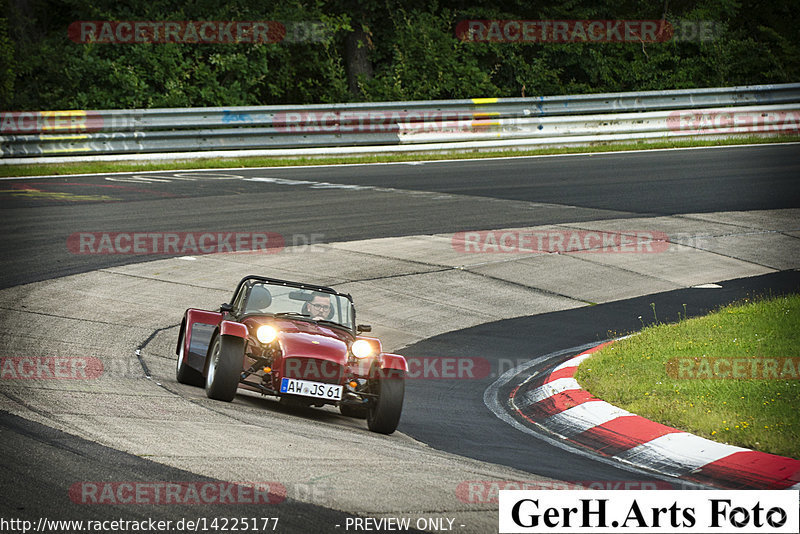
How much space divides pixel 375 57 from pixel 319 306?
22598 millimetres

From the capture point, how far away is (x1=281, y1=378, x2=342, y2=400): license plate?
8.05 metres

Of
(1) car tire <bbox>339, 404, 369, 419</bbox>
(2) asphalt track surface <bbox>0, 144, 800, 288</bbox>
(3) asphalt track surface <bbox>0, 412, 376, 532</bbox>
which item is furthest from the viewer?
(2) asphalt track surface <bbox>0, 144, 800, 288</bbox>

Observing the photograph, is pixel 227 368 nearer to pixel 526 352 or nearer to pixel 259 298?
pixel 259 298

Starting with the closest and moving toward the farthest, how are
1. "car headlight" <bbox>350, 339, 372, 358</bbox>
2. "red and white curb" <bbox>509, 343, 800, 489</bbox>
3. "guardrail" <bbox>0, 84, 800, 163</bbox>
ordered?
→ "red and white curb" <bbox>509, 343, 800, 489</bbox>
"car headlight" <bbox>350, 339, 372, 358</bbox>
"guardrail" <bbox>0, 84, 800, 163</bbox>

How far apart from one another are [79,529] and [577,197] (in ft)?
50.6

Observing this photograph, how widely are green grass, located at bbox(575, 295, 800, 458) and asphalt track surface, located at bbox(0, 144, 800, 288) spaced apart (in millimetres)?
6241

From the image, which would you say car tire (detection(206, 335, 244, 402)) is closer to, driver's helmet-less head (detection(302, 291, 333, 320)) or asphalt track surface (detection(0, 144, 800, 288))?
driver's helmet-less head (detection(302, 291, 333, 320))

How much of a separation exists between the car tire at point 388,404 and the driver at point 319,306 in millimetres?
1477

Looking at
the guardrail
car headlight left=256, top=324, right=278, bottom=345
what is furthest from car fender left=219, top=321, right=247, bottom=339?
the guardrail

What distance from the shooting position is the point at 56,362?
8984 mm

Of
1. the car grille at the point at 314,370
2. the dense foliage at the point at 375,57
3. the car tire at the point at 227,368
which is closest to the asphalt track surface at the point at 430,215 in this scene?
the car grille at the point at 314,370

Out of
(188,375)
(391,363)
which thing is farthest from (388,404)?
(188,375)

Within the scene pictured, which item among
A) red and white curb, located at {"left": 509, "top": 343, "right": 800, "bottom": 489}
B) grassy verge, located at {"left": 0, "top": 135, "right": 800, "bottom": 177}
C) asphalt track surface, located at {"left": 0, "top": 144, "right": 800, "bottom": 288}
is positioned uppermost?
grassy verge, located at {"left": 0, "top": 135, "right": 800, "bottom": 177}

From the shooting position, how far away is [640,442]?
7.41 m
